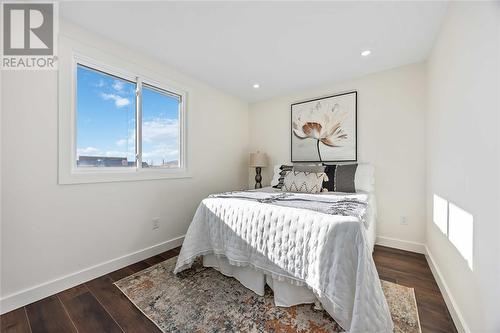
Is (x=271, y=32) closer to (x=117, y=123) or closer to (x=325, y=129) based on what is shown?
(x=325, y=129)

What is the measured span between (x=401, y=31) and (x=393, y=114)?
1014 millimetres

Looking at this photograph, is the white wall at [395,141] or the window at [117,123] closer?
the window at [117,123]

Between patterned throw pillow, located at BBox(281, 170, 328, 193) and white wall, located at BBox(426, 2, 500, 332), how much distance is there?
1.12 metres

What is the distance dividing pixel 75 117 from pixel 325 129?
305 cm

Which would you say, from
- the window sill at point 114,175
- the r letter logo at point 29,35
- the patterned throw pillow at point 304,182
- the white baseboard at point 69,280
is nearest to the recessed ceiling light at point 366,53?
the patterned throw pillow at point 304,182

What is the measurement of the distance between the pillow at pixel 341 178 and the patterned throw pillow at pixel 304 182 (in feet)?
0.33

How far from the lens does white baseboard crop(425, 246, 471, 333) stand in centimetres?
120

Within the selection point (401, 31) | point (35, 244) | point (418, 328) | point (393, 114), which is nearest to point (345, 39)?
point (401, 31)

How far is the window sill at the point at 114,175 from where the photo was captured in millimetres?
1780

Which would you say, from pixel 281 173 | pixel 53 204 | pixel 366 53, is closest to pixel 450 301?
pixel 281 173

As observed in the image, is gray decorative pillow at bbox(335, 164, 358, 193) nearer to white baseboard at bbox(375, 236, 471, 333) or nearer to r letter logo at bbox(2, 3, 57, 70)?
white baseboard at bbox(375, 236, 471, 333)

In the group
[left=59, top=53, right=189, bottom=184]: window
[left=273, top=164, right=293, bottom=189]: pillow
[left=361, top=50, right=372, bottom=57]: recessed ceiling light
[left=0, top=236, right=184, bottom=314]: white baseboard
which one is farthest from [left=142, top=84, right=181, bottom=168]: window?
[left=361, top=50, right=372, bottom=57]: recessed ceiling light

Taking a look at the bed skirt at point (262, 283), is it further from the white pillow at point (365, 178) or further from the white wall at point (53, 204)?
the white pillow at point (365, 178)

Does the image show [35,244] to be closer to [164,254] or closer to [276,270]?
[164,254]
